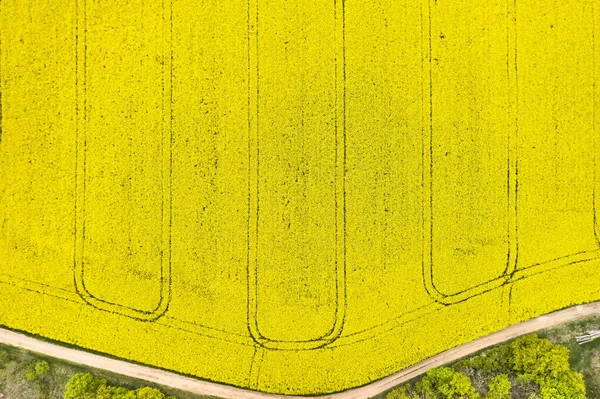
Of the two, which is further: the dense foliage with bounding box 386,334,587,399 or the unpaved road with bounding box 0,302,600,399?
the unpaved road with bounding box 0,302,600,399

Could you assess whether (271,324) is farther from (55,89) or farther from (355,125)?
(55,89)

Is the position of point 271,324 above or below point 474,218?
below

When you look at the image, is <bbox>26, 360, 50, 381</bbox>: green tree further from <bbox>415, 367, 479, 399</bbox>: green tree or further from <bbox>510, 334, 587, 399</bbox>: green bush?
<bbox>510, 334, 587, 399</bbox>: green bush

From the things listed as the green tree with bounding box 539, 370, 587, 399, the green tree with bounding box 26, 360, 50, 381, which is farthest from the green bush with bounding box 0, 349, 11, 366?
the green tree with bounding box 539, 370, 587, 399

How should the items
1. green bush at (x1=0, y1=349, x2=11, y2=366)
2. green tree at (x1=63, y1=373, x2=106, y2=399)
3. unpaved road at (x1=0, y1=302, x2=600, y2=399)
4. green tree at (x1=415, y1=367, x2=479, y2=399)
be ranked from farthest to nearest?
unpaved road at (x1=0, y1=302, x2=600, y2=399), green bush at (x1=0, y1=349, x2=11, y2=366), green tree at (x1=415, y1=367, x2=479, y2=399), green tree at (x1=63, y1=373, x2=106, y2=399)

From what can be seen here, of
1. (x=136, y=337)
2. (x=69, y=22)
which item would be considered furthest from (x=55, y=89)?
(x=136, y=337)

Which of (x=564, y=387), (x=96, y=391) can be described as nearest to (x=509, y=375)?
(x=564, y=387)
